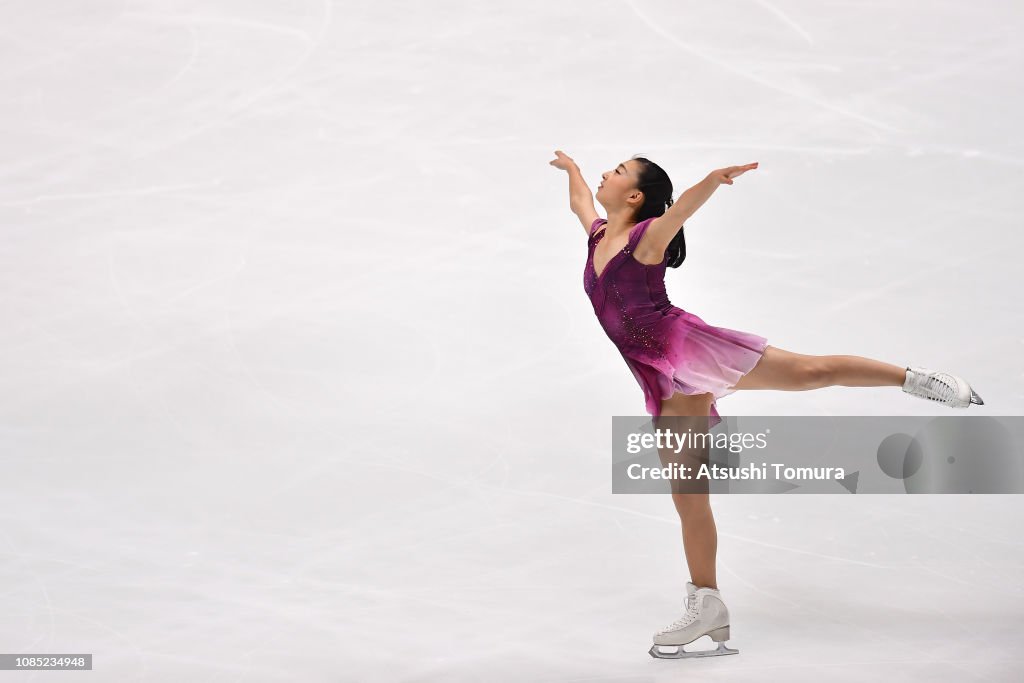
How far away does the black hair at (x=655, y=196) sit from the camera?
4926 millimetres

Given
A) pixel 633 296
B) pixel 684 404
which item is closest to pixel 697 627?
pixel 684 404

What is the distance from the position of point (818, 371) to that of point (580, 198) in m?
1.29

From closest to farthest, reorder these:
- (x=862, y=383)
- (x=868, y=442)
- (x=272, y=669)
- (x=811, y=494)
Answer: (x=272, y=669) → (x=862, y=383) → (x=811, y=494) → (x=868, y=442)

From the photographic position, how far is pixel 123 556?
5.79 metres

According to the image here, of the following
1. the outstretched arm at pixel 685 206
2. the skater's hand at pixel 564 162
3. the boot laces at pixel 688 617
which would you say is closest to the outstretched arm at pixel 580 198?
the skater's hand at pixel 564 162

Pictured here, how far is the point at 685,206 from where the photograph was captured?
4.38 m

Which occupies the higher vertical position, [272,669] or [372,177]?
[372,177]

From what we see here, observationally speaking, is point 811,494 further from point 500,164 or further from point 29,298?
point 29,298

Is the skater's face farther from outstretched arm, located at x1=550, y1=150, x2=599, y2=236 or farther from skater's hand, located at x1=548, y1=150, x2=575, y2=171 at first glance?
skater's hand, located at x1=548, y1=150, x2=575, y2=171

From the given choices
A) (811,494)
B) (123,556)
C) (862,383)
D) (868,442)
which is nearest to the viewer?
(862,383)

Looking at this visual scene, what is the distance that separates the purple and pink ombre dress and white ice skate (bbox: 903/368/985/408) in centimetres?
60

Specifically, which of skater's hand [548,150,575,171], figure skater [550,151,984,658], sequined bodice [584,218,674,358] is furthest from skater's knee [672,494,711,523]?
skater's hand [548,150,575,171]

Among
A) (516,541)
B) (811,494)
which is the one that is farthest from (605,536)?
(811,494)

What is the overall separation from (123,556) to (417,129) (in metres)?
4.24
